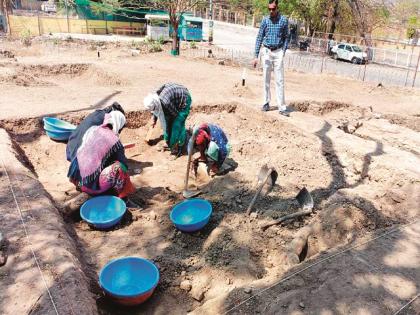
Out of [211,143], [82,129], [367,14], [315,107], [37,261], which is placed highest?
[367,14]

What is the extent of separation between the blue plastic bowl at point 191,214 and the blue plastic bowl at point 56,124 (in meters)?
3.04

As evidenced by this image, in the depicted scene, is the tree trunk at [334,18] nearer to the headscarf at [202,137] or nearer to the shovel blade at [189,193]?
the headscarf at [202,137]

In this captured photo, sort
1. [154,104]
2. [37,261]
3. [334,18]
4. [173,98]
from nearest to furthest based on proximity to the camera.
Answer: [37,261] < [154,104] < [173,98] < [334,18]

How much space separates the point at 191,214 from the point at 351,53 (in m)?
18.8

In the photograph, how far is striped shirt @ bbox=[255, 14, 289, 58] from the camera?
21.1 ft

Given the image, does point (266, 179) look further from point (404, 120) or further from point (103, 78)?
point (103, 78)

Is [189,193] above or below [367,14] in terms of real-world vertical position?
below

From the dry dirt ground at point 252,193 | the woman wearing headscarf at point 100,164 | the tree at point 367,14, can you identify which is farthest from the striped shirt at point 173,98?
the tree at point 367,14

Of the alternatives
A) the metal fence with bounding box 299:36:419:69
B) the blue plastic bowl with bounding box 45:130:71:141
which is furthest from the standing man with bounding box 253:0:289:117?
the metal fence with bounding box 299:36:419:69

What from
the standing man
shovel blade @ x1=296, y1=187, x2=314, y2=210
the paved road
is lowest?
shovel blade @ x1=296, y1=187, x2=314, y2=210

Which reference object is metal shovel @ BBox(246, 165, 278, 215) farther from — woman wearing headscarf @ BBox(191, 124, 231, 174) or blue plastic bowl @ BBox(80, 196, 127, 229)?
blue plastic bowl @ BBox(80, 196, 127, 229)

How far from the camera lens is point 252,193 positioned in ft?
14.6

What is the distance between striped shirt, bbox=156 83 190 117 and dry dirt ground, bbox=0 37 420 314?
0.92 metres

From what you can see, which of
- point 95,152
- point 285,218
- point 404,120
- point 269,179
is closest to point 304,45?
point 404,120
